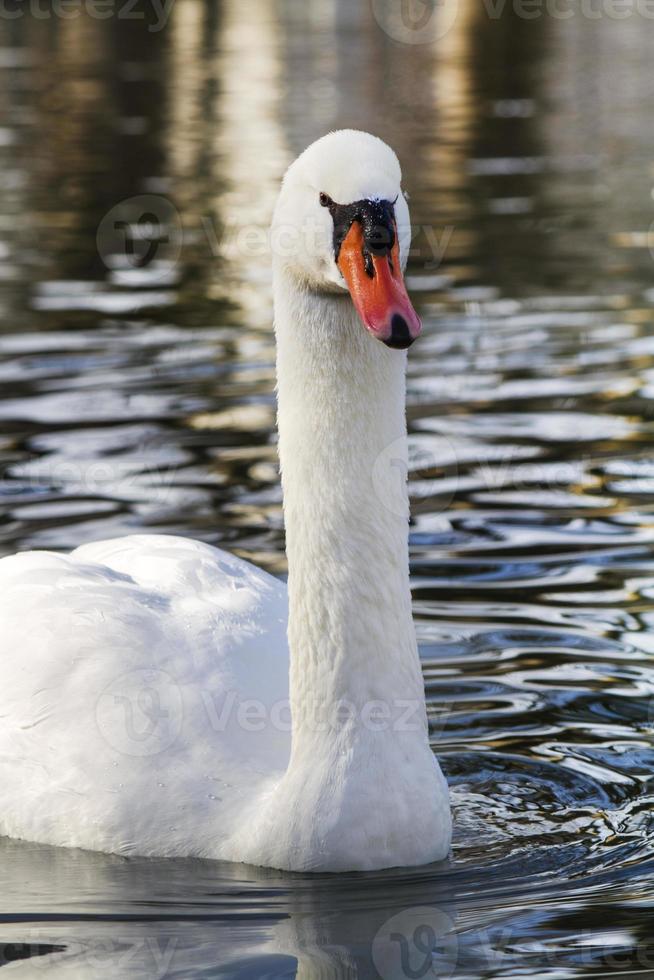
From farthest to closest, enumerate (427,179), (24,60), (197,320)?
1. (24,60)
2. (427,179)
3. (197,320)

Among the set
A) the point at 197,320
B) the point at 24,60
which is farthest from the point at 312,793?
the point at 24,60

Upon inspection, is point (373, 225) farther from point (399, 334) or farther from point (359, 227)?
point (399, 334)

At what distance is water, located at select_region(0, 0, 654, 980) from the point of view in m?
5.04

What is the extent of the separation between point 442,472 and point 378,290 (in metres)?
5.02

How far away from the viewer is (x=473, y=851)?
552 centimetres

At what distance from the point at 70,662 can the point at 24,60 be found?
38062 mm

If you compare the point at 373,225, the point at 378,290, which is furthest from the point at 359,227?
the point at 378,290

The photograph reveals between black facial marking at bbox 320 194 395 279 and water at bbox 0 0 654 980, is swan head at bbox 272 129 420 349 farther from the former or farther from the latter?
water at bbox 0 0 654 980

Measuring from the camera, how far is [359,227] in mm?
4660

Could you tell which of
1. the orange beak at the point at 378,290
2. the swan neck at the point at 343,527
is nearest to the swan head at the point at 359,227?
the orange beak at the point at 378,290

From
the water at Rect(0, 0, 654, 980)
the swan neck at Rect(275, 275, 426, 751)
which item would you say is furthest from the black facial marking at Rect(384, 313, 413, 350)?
the water at Rect(0, 0, 654, 980)

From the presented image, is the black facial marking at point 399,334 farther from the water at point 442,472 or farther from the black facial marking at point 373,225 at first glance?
the water at point 442,472

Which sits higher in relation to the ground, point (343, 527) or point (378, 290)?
point (378, 290)

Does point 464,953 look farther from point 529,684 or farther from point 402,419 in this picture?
point 529,684
